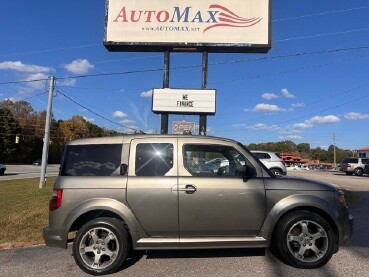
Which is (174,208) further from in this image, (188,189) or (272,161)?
(272,161)

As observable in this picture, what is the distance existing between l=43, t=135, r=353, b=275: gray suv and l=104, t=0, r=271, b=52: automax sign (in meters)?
→ 9.99

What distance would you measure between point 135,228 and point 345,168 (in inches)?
1609

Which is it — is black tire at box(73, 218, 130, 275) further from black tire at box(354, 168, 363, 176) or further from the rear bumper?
black tire at box(354, 168, 363, 176)

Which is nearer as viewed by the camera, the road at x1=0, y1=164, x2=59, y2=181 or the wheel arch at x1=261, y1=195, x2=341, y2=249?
Answer: the wheel arch at x1=261, y1=195, x2=341, y2=249

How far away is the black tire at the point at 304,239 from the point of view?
5551mm

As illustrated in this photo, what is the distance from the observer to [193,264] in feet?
18.7

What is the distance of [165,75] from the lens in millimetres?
14477

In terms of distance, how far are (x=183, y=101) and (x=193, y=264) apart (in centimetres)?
920

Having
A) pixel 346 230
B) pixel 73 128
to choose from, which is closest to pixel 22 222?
pixel 346 230

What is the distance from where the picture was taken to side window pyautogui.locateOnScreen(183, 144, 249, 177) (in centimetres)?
575

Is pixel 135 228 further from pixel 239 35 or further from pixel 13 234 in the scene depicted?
pixel 239 35

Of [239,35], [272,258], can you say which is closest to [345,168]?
[239,35]

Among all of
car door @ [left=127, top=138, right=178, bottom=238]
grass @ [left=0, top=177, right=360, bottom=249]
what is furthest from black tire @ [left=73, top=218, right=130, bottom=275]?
grass @ [left=0, top=177, right=360, bottom=249]

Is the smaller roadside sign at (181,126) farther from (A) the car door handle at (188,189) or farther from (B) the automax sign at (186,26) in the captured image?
(A) the car door handle at (188,189)
